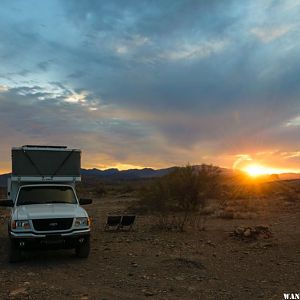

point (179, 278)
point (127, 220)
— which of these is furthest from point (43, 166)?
point (179, 278)

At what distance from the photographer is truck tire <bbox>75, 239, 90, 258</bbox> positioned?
1199cm

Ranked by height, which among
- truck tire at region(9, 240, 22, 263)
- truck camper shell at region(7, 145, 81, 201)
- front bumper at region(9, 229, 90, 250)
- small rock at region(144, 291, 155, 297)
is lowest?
small rock at region(144, 291, 155, 297)

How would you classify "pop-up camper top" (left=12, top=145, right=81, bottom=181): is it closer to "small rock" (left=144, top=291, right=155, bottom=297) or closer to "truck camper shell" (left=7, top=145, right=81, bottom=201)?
"truck camper shell" (left=7, top=145, right=81, bottom=201)

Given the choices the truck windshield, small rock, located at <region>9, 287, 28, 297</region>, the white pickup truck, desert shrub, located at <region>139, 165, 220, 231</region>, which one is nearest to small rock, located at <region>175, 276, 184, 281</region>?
the white pickup truck

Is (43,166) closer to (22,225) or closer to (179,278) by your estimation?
(22,225)

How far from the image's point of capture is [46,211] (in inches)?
469

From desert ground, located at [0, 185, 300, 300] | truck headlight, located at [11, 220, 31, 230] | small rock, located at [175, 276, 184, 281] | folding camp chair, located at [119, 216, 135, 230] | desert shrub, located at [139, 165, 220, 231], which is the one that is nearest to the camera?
desert ground, located at [0, 185, 300, 300]

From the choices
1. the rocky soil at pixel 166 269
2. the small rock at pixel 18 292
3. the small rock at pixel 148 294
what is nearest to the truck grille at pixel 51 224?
the rocky soil at pixel 166 269

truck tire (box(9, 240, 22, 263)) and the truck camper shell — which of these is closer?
truck tire (box(9, 240, 22, 263))

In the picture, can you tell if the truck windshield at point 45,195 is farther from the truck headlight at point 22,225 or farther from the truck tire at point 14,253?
the truck tire at point 14,253

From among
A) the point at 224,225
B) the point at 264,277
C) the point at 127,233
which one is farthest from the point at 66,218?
the point at 224,225

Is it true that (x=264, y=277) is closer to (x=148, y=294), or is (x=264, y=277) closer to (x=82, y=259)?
(x=148, y=294)

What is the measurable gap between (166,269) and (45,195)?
4.53 metres

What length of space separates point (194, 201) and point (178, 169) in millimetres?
2062
